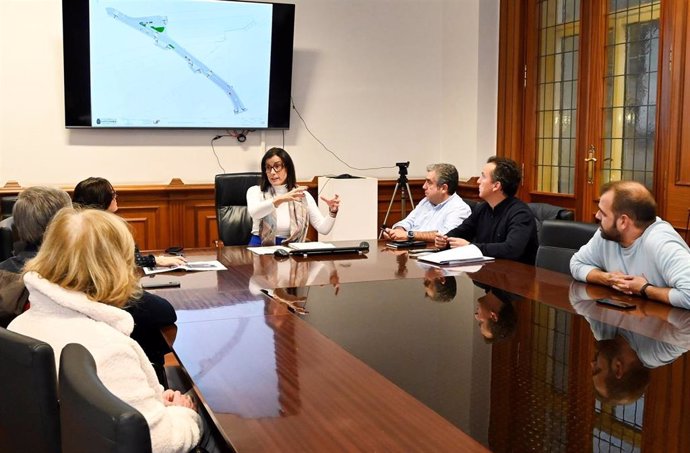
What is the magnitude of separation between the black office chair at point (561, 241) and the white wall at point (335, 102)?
9.25ft

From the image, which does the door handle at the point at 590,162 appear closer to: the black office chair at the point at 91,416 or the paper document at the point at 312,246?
the paper document at the point at 312,246

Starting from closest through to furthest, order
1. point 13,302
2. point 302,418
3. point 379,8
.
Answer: point 302,418 → point 13,302 → point 379,8

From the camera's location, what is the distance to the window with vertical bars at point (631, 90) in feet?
15.5

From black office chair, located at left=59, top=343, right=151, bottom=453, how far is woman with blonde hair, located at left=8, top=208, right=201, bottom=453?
190mm

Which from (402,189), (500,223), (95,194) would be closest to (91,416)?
(95,194)

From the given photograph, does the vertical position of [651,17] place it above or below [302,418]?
above

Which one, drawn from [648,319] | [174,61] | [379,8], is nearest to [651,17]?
[379,8]

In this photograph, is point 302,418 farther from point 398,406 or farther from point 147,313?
point 147,313

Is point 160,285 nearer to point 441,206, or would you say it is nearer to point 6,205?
point 441,206

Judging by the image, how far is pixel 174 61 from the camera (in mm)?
5754

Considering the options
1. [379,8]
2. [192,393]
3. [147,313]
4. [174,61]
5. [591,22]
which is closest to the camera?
[192,393]

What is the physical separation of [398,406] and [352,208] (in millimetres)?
4344

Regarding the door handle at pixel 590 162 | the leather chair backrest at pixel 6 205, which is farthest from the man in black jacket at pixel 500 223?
the leather chair backrest at pixel 6 205

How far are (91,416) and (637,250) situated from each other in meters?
2.21
